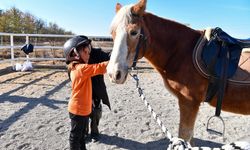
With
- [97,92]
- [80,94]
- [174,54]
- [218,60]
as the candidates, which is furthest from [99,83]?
[218,60]

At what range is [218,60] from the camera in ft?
8.57

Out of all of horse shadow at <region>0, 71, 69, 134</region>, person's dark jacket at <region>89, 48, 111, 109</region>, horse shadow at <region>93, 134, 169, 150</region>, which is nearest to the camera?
horse shadow at <region>93, 134, 169, 150</region>

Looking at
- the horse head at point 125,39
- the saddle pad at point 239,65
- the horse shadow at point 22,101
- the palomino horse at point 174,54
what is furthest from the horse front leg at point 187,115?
the horse shadow at point 22,101

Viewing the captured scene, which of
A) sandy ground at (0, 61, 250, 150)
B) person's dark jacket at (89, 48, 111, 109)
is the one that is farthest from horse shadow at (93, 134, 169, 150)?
person's dark jacket at (89, 48, 111, 109)

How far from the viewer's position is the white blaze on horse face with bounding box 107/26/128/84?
237 cm

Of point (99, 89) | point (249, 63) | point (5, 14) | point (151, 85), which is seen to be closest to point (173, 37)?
point (249, 63)

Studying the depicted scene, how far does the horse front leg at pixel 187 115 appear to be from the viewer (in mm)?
2689

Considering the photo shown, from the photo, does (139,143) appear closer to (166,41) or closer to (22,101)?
(166,41)

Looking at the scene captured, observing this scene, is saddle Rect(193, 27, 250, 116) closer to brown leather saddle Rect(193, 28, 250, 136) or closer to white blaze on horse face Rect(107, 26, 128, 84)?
brown leather saddle Rect(193, 28, 250, 136)

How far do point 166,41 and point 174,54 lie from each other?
0.47 feet

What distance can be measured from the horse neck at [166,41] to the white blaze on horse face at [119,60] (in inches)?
13.2

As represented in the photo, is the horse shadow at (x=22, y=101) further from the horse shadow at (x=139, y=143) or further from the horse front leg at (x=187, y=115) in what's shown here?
the horse front leg at (x=187, y=115)

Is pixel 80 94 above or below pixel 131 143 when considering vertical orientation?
above

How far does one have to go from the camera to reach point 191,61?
267 centimetres
